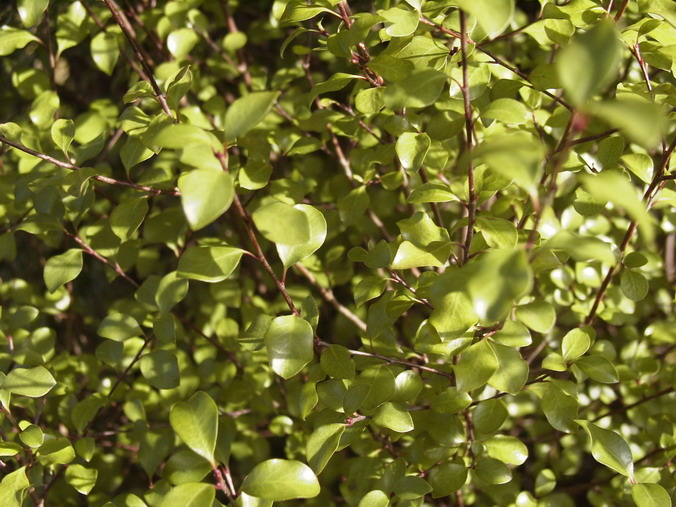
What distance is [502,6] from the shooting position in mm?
570

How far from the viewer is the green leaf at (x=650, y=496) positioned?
0.82 m

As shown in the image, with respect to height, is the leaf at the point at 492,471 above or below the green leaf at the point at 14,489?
below

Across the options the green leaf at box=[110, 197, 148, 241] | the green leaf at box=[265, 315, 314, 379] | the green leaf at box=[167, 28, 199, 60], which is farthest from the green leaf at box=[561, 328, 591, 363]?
the green leaf at box=[167, 28, 199, 60]

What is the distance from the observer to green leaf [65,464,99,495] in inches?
38.8

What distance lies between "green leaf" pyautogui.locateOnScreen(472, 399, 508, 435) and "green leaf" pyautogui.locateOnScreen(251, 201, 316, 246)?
0.46 meters

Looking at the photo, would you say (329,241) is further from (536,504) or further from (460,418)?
(536,504)

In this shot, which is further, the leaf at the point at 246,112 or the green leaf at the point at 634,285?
the green leaf at the point at 634,285

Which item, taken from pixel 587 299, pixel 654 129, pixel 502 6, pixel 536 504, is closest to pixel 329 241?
pixel 587 299

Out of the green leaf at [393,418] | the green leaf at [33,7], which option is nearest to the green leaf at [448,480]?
the green leaf at [393,418]

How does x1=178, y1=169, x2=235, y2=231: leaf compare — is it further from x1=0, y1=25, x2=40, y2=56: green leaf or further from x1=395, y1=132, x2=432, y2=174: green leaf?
x1=0, y1=25, x2=40, y2=56: green leaf

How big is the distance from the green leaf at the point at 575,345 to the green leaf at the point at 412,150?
0.32 m

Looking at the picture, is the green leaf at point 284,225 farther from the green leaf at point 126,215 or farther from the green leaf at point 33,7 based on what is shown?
the green leaf at point 33,7

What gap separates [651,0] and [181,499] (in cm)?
83

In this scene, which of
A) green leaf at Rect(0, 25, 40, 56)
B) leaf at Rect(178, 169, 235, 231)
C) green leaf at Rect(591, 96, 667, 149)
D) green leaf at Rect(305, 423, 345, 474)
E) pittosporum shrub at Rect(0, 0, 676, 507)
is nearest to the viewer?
green leaf at Rect(591, 96, 667, 149)
